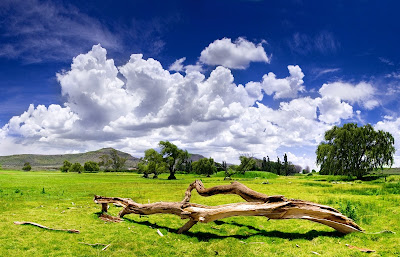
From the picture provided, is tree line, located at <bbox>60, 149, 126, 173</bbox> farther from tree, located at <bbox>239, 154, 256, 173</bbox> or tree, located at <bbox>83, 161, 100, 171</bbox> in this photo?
tree, located at <bbox>239, 154, 256, 173</bbox>

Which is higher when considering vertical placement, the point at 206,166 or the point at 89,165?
the point at 206,166

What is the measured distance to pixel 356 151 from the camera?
59.4 meters

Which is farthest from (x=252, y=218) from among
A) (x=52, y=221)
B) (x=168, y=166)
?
(x=168, y=166)

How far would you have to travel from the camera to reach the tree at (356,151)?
57812 millimetres

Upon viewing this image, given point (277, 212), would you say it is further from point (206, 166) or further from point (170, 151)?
point (206, 166)

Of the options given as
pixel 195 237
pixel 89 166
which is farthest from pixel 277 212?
pixel 89 166

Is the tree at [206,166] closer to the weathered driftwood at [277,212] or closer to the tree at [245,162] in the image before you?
the tree at [245,162]

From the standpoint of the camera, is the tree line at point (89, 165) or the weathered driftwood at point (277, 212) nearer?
the weathered driftwood at point (277, 212)

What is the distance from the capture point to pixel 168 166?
266ft

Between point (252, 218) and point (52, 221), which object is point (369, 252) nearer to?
point (252, 218)

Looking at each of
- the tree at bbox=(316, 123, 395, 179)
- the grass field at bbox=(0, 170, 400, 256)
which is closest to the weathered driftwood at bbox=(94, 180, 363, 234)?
the grass field at bbox=(0, 170, 400, 256)

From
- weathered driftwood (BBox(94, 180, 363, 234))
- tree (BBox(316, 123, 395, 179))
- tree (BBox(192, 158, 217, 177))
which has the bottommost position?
tree (BBox(192, 158, 217, 177))

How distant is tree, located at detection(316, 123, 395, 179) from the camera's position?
57812 millimetres

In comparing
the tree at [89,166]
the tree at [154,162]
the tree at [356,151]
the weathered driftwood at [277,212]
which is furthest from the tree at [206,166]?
the weathered driftwood at [277,212]
